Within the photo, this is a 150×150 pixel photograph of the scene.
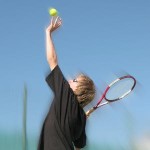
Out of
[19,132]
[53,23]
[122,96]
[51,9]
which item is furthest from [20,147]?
[53,23]

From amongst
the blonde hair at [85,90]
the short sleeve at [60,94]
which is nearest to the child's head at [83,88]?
the blonde hair at [85,90]

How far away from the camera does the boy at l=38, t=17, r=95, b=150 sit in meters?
3.66

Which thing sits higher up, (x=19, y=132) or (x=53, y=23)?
(x=53, y=23)

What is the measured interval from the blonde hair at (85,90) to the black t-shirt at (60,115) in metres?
0.10

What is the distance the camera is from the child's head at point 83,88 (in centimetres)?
378

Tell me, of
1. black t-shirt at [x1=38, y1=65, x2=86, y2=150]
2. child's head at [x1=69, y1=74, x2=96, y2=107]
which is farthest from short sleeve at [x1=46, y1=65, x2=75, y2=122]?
child's head at [x1=69, y1=74, x2=96, y2=107]

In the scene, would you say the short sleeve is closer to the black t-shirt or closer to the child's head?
the black t-shirt

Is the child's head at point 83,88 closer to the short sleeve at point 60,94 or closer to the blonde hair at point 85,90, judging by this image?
the blonde hair at point 85,90

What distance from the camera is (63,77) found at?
12.1 feet

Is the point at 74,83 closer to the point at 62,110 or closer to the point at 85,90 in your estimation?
the point at 85,90

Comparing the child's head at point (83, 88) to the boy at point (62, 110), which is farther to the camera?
the child's head at point (83, 88)

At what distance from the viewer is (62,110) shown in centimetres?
368

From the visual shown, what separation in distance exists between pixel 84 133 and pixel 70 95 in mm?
421

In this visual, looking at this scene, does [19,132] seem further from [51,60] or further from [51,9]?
[51,60]
